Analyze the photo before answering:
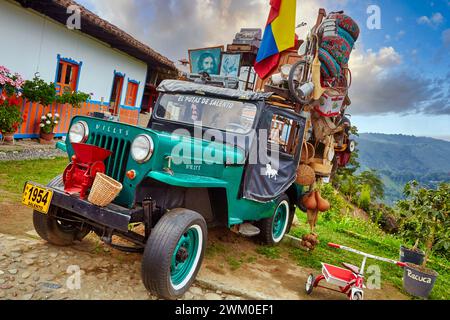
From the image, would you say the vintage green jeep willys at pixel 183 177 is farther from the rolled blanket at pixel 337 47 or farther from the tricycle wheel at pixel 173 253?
the rolled blanket at pixel 337 47

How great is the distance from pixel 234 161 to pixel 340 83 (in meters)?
3.08

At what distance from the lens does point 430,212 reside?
4848mm

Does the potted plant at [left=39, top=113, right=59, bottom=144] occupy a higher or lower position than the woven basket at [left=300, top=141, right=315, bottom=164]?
lower

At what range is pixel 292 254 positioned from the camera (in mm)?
4988

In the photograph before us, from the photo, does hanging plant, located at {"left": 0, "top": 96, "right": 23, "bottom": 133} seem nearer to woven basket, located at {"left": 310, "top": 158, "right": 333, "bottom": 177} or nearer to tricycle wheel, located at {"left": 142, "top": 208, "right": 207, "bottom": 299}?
tricycle wheel, located at {"left": 142, "top": 208, "right": 207, "bottom": 299}

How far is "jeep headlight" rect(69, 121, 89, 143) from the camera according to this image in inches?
129

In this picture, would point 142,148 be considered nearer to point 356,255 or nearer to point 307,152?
point 307,152

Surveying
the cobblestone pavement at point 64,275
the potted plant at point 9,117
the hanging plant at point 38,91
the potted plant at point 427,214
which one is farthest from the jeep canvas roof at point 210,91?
the hanging plant at point 38,91

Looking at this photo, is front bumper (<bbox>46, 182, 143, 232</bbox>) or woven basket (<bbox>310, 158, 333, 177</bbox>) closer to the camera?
front bumper (<bbox>46, 182, 143, 232</bbox>)

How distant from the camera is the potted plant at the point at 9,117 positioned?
286 inches

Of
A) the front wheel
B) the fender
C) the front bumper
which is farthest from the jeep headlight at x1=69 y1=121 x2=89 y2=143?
the front wheel
